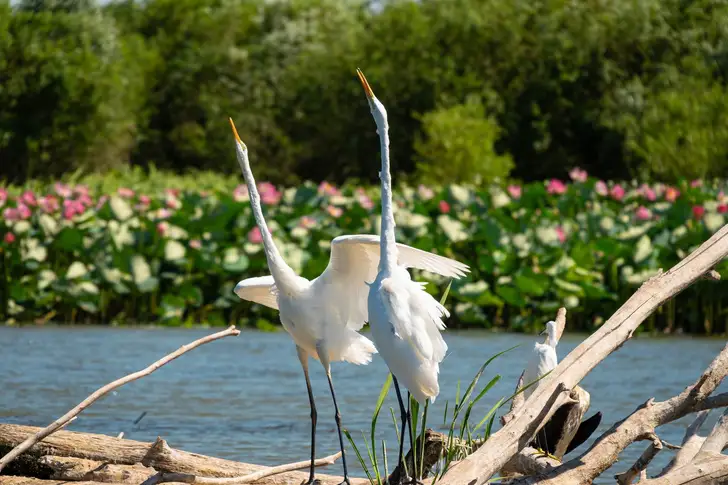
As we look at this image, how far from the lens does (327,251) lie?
39.6ft

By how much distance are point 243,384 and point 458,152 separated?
59.1 ft

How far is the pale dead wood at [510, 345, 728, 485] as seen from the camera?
4250mm

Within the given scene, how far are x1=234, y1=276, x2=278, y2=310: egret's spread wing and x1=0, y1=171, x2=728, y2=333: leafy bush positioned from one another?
5705mm

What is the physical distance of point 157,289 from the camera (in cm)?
1204

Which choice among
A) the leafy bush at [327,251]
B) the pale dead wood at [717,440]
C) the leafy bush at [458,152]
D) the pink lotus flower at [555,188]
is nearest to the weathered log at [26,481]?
the pale dead wood at [717,440]

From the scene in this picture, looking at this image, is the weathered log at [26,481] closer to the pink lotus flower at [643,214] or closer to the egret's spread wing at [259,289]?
the egret's spread wing at [259,289]

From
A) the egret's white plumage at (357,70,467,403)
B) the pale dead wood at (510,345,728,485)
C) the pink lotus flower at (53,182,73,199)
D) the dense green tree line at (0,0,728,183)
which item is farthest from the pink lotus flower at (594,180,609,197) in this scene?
the dense green tree line at (0,0,728,183)

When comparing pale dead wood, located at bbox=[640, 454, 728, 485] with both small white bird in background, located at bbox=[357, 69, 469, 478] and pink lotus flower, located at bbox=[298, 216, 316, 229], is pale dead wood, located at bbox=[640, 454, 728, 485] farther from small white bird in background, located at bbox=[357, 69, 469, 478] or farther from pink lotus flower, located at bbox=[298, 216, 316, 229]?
pink lotus flower, located at bbox=[298, 216, 316, 229]

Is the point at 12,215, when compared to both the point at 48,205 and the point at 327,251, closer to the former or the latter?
the point at 48,205

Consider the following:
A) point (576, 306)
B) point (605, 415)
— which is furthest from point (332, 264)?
point (576, 306)

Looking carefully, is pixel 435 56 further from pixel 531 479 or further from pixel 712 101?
pixel 531 479

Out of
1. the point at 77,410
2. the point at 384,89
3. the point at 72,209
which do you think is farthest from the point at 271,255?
the point at 384,89

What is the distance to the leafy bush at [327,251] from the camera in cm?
1151

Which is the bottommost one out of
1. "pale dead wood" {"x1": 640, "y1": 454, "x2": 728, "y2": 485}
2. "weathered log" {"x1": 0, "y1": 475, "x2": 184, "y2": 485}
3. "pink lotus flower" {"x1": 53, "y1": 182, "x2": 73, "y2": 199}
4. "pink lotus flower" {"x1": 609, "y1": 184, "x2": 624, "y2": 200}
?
"weathered log" {"x1": 0, "y1": 475, "x2": 184, "y2": 485}
